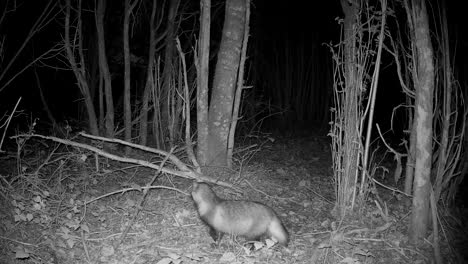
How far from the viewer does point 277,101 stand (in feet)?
61.4

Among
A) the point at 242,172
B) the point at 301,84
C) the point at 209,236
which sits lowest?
the point at 209,236

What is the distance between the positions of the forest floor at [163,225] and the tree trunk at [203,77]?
0.50m

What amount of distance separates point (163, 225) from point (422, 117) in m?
3.89

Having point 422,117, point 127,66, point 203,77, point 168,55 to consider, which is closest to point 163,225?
point 203,77

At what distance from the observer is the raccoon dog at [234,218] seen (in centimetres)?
485

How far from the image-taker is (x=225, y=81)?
6777 mm

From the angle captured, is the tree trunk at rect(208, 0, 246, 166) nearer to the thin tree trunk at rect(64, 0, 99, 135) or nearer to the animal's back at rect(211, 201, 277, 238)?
the animal's back at rect(211, 201, 277, 238)

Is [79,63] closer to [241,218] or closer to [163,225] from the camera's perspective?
[163,225]

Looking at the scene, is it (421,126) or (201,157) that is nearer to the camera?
(421,126)

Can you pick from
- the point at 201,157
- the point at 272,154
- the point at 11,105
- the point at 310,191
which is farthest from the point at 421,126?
the point at 11,105

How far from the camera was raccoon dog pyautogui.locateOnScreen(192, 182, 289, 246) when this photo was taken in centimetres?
485

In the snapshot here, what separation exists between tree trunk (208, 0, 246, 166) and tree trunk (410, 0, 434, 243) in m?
2.97

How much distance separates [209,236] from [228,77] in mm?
2937

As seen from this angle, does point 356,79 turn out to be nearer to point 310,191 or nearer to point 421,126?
point 421,126
